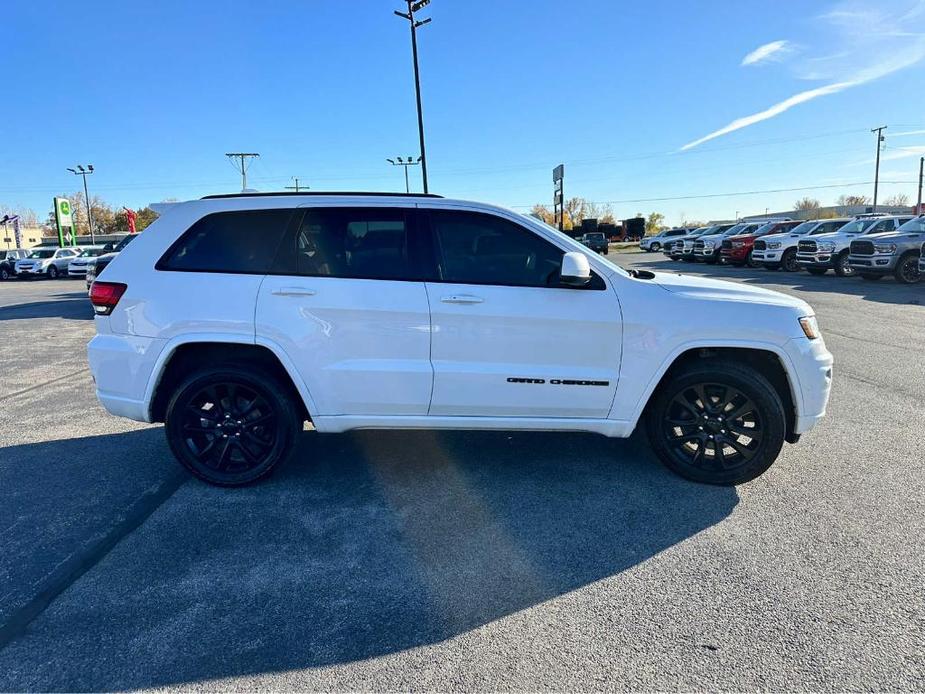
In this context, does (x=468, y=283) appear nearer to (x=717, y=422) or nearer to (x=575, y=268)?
(x=575, y=268)

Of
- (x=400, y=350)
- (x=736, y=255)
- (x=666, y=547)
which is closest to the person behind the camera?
(x=666, y=547)

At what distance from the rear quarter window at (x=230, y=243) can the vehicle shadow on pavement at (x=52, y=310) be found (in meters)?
10.8

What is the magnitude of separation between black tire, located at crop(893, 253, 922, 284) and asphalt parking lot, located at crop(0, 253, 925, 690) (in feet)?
47.8

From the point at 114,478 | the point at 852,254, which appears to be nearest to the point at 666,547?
the point at 114,478

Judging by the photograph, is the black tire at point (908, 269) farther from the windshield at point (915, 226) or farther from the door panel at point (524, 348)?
the door panel at point (524, 348)

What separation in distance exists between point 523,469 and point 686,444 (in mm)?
1157

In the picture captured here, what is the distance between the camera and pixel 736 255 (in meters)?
24.2

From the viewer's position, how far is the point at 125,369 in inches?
143

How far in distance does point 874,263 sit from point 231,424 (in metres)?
18.8

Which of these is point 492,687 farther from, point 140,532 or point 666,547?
point 140,532

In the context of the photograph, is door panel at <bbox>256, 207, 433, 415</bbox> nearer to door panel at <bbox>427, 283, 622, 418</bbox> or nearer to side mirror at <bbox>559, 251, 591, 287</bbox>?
door panel at <bbox>427, 283, 622, 418</bbox>

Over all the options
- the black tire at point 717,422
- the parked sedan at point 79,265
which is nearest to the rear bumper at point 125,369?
the black tire at point 717,422

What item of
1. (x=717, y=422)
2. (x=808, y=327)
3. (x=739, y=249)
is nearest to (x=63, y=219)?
(x=739, y=249)

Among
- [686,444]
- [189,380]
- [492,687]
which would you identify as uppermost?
[189,380]
